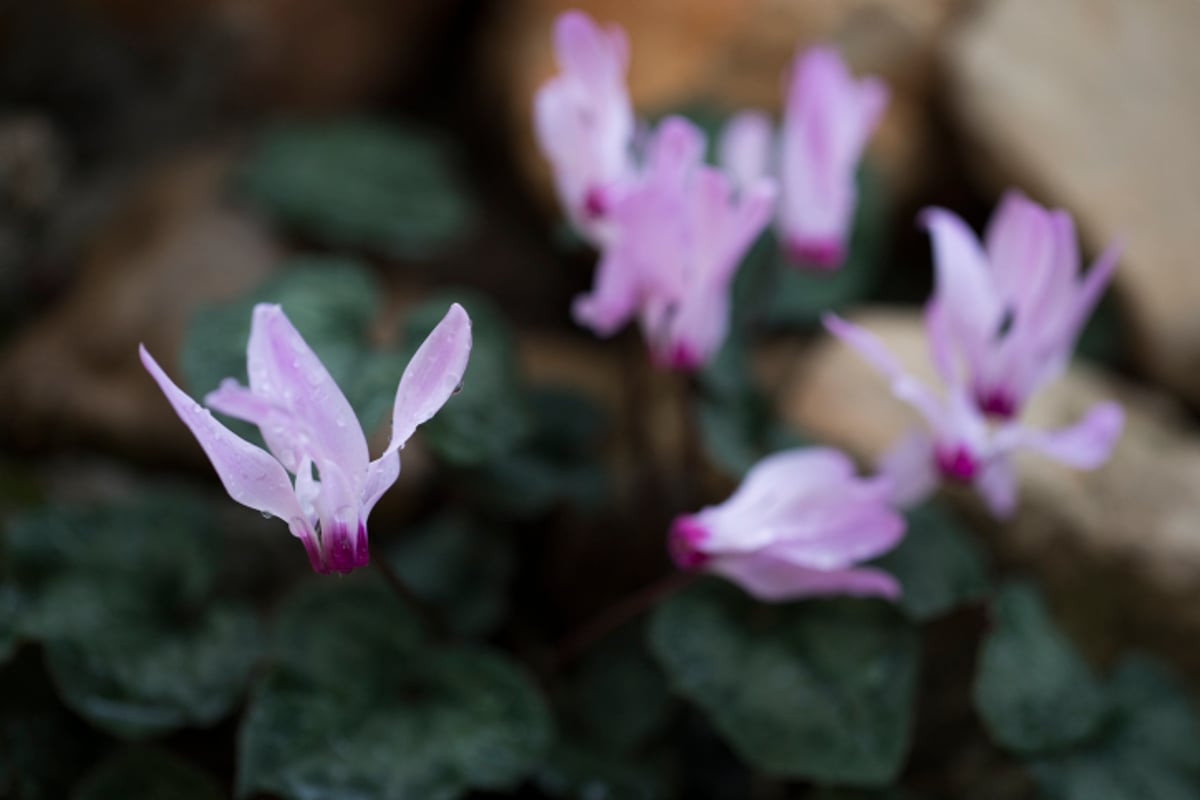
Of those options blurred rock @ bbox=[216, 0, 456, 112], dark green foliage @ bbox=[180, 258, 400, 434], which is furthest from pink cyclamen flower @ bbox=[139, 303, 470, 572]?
blurred rock @ bbox=[216, 0, 456, 112]

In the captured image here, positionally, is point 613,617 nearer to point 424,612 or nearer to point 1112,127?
point 424,612

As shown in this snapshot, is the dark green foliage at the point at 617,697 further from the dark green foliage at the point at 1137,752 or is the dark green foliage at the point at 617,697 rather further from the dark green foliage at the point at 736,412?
the dark green foliage at the point at 1137,752

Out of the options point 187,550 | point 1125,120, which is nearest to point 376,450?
point 187,550

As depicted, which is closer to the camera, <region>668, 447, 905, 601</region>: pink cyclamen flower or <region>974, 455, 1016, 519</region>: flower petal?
<region>668, 447, 905, 601</region>: pink cyclamen flower

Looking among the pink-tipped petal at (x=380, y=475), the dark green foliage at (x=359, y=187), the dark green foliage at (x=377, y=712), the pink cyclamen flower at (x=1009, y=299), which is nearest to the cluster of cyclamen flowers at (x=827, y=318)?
the pink cyclamen flower at (x=1009, y=299)

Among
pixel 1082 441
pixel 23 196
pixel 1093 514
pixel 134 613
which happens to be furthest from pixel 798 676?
pixel 23 196

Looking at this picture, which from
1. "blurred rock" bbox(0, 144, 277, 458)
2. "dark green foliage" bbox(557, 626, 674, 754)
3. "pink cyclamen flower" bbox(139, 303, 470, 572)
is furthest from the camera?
"blurred rock" bbox(0, 144, 277, 458)

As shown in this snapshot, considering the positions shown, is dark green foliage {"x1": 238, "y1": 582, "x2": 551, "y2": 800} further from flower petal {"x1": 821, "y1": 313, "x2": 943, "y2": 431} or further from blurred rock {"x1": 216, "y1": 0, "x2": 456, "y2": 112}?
blurred rock {"x1": 216, "y1": 0, "x2": 456, "y2": 112}
